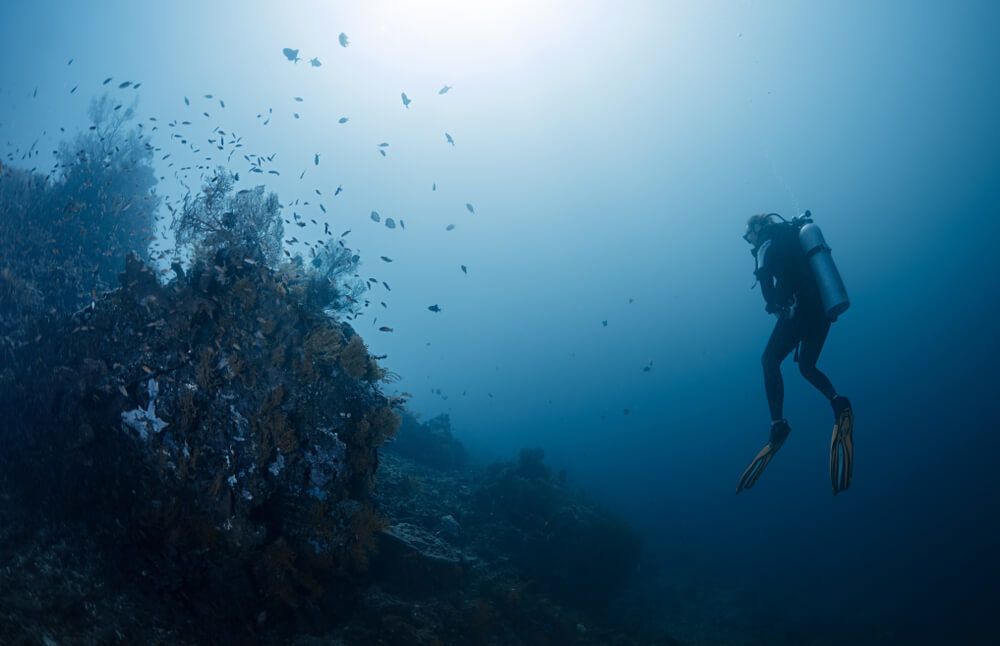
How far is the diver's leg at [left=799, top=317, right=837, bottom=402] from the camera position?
621 centimetres

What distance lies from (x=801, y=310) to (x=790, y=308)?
0.55 feet

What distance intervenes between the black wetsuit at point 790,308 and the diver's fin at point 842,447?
326 millimetres

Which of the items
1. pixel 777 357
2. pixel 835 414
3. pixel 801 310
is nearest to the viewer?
pixel 835 414

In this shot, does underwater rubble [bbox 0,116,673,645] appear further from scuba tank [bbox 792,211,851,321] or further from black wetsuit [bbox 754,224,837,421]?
scuba tank [bbox 792,211,851,321]

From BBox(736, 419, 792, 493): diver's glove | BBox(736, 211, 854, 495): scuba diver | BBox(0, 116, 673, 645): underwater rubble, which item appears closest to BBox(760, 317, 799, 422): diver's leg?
BBox(736, 211, 854, 495): scuba diver

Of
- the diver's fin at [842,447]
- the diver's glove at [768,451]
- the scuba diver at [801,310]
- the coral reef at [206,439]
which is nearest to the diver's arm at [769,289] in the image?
the scuba diver at [801,310]

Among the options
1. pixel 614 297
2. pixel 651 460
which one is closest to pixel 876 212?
pixel 614 297

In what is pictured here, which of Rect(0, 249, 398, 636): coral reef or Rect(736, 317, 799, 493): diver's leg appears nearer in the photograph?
Rect(0, 249, 398, 636): coral reef

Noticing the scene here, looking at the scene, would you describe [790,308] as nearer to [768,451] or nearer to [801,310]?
[801,310]

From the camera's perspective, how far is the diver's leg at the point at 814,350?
6.21m

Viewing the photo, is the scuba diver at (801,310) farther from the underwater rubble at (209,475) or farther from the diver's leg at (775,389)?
the underwater rubble at (209,475)

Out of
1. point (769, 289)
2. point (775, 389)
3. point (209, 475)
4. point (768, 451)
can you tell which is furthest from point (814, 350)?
point (209, 475)

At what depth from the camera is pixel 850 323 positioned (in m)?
92.3

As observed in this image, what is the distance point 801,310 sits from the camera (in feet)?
20.3
